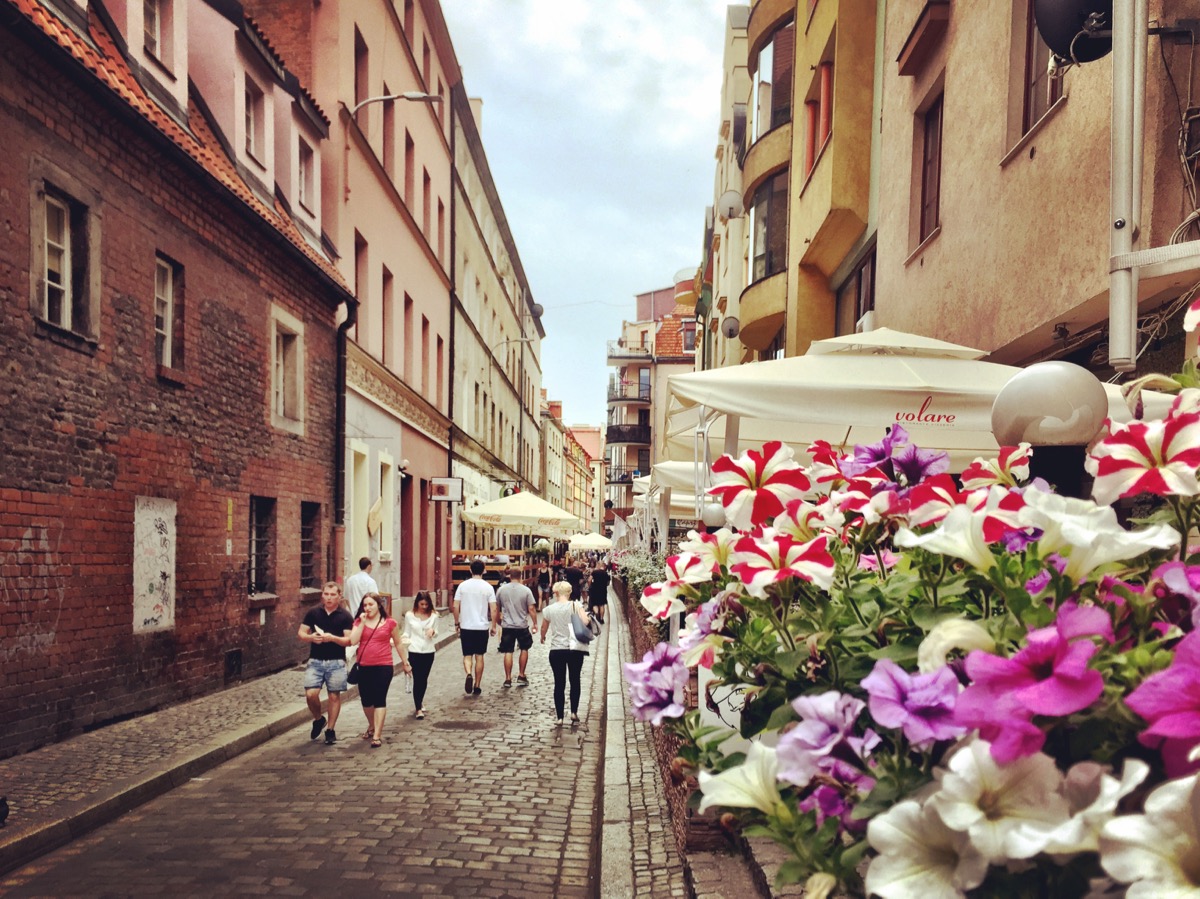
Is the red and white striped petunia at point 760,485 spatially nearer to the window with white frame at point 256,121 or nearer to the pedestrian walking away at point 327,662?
the pedestrian walking away at point 327,662

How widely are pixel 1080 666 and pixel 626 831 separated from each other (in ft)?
19.3

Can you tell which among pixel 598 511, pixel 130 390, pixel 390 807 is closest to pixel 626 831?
pixel 390 807

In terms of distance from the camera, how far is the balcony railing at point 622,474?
5988cm

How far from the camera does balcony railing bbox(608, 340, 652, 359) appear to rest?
64519 millimetres

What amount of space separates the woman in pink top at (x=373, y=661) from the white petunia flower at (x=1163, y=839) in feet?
30.0

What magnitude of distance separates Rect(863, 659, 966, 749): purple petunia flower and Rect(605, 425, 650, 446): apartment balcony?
6051 cm

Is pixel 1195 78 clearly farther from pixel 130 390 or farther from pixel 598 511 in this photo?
pixel 598 511

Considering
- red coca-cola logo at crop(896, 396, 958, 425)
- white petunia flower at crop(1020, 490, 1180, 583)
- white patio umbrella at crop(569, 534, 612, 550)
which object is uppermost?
red coca-cola logo at crop(896, 396, 958, 425)

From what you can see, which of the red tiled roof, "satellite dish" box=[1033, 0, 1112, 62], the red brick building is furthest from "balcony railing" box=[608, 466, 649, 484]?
"satellite dish" box=[1033, 0, 1112, 62]

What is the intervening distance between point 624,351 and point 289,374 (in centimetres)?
5095

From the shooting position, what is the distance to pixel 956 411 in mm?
6020

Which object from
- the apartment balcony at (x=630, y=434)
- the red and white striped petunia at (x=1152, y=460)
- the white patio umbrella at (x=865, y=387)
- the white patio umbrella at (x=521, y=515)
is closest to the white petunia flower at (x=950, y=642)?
the red and white striped petunia at (x=1152, y=460)

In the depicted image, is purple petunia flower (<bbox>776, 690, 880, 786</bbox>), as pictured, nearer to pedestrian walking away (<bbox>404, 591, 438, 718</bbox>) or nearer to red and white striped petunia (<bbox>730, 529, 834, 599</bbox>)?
red and white striped petunia (<bbox>730, 529, 834, 599</bbox>)

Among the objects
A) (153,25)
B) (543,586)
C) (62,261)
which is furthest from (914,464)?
(543,586)
